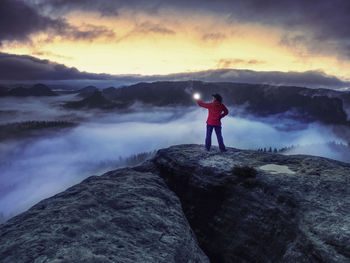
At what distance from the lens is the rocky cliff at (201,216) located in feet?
31.2

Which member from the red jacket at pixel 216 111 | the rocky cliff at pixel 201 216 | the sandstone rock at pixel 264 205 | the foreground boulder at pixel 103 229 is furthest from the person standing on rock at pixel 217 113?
the foreground boulder at pixel 103 229

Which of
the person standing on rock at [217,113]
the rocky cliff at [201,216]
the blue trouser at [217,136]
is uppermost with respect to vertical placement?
the person standing on rock at [217,113]

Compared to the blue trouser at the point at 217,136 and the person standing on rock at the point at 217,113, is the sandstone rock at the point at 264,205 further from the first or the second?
the person standing on rock at the point at 217,113

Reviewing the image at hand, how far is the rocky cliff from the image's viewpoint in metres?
9.51

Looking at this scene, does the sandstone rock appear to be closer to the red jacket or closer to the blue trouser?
the blue trouser

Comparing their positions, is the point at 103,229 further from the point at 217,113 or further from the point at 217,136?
the point at 217,113

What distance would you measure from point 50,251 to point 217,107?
47.5 ft

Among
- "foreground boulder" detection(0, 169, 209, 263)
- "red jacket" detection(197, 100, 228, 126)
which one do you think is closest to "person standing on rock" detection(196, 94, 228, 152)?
"red jacket" detection(197, 100, 228, 126)

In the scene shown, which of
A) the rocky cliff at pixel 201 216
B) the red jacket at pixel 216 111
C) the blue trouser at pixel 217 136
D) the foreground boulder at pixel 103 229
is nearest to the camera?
the foreground boulder at pixel 103 229

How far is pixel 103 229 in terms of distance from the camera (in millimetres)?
10461

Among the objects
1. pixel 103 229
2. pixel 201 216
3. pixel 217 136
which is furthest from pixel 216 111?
pixel 103 229

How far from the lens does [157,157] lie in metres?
20.5

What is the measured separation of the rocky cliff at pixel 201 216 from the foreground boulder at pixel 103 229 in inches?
Result: 1.7

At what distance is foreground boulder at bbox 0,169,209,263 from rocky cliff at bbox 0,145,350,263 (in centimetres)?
4
